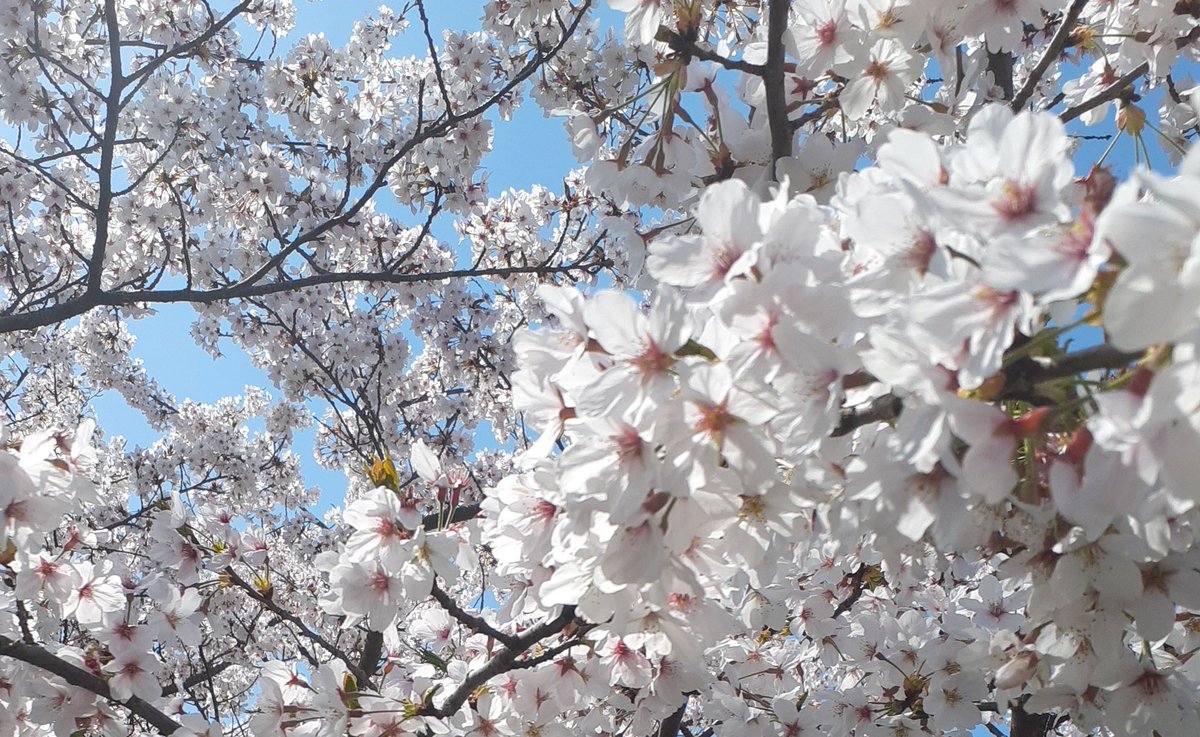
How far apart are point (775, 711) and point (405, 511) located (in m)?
1.80

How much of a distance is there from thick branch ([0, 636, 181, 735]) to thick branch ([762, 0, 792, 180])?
2480 mm

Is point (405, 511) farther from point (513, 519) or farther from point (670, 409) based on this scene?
point (670, 409)

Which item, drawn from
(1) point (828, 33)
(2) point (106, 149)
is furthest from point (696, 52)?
(2) point (106, 149)

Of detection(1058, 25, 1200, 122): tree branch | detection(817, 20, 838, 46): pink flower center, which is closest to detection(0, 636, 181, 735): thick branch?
detection(817, 20, 838, 46): pink flower center

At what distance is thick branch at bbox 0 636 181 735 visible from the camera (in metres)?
2.13

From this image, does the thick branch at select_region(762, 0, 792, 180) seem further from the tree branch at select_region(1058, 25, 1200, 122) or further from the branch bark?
the branch bark

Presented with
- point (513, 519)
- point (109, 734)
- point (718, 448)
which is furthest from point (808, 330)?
point (109, 734)

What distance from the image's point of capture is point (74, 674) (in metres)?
2.28

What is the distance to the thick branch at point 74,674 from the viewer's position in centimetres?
213

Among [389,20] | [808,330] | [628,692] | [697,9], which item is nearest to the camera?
[808,330]

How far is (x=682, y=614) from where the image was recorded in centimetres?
158

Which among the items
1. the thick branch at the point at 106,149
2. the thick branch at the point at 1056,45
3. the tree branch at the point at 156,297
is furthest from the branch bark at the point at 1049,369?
the thick branch at the point at 106,149

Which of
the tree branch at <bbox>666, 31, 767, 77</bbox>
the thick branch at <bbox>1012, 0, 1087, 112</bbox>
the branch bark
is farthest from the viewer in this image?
the thick branch at <bbox>1012, 0, 1087, 112</bbox>

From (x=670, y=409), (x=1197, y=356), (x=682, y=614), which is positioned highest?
(x=670, y=409)
